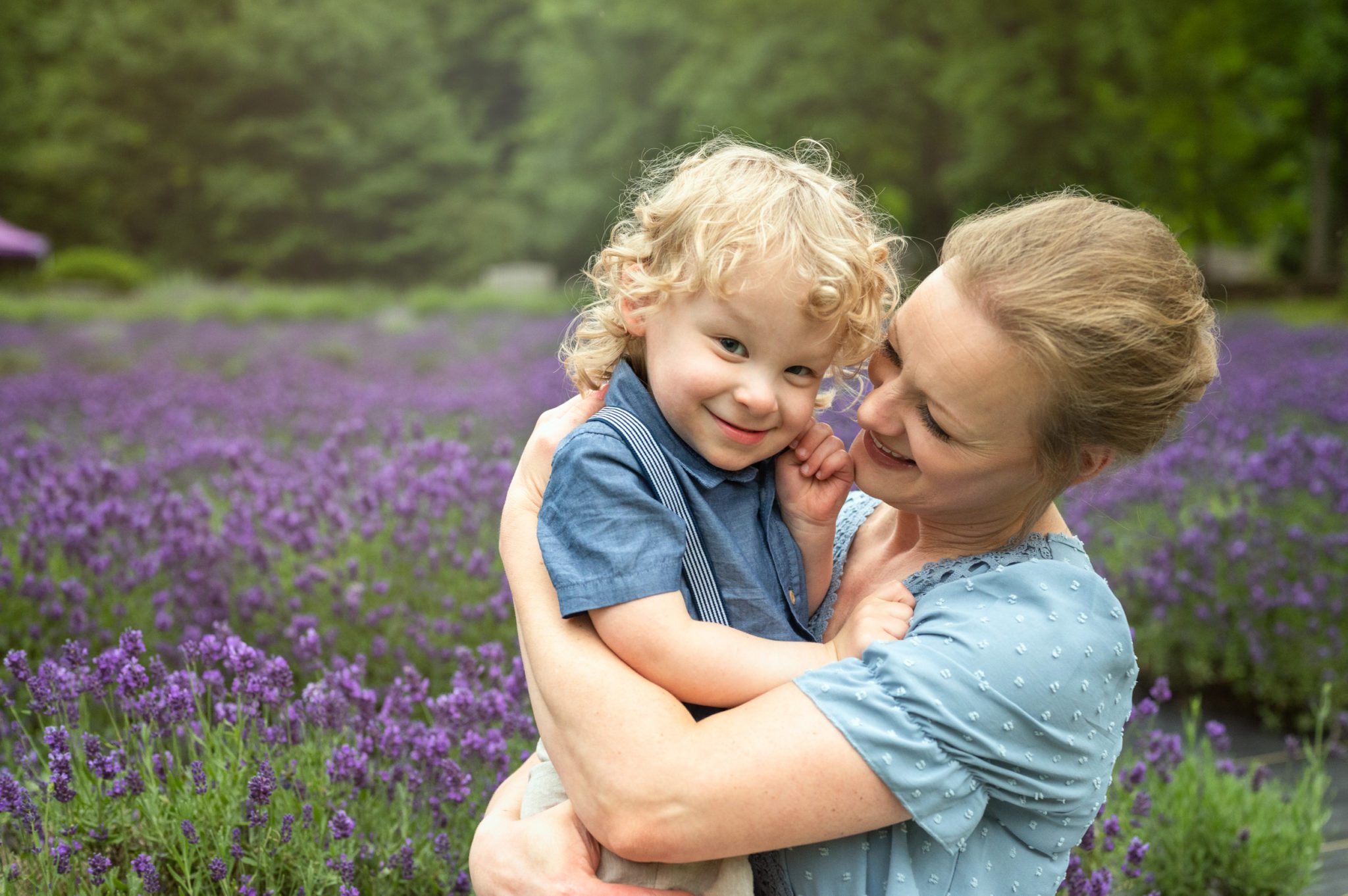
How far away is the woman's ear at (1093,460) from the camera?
5.08 ft

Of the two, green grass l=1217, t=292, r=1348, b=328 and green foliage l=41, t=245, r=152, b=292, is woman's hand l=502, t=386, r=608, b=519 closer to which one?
green grass l=1217, t=292, r=1348, b=328

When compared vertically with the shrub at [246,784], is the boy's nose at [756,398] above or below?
above

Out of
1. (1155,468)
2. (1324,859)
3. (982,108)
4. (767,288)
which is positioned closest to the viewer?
(767,288)

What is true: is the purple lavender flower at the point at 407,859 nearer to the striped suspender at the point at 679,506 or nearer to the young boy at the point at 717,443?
the young boy at the point at 717,443

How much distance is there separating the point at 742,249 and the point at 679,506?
0.37 m

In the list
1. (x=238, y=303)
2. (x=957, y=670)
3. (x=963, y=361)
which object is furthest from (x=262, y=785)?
(x=238, y=303)

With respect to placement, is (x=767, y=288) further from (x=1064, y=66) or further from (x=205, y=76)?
(x=205, y=76)

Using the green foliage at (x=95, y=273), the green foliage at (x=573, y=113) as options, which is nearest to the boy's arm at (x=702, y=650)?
the green foliage at (x=573, y=113)

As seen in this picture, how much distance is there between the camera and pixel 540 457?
1690 mm

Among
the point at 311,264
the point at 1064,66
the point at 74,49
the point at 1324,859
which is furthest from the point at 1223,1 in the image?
the point at 74,49

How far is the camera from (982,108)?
58.6 feet

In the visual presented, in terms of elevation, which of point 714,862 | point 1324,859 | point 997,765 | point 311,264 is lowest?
point 311,264

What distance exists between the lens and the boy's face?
5.12 ft

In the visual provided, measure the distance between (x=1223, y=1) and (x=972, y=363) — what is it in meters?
20.5
